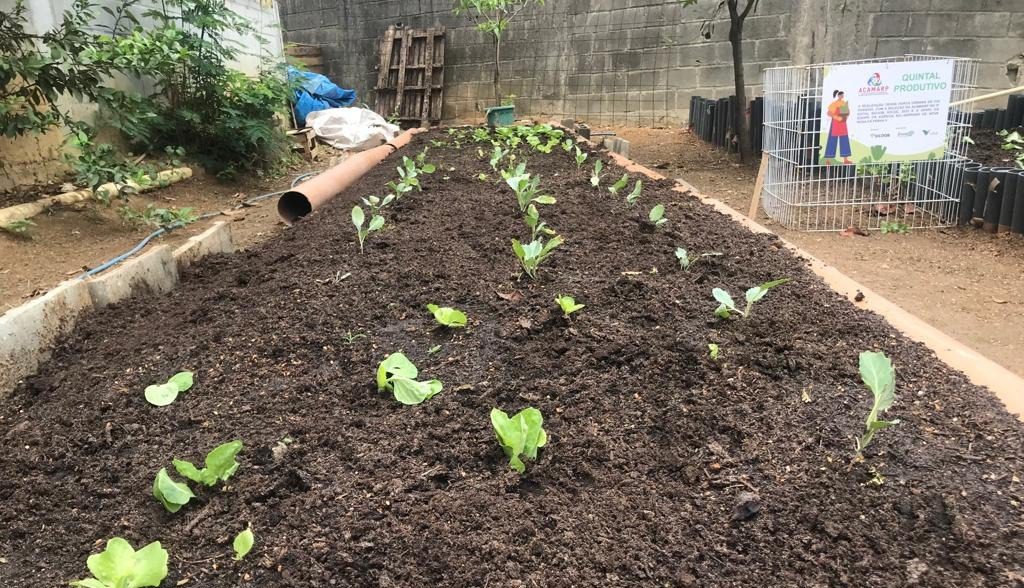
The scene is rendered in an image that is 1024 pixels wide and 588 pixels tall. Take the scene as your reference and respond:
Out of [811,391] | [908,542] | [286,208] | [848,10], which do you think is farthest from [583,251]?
[848,10]

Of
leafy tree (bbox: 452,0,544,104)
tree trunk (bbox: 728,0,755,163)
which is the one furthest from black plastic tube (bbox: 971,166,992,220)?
leafy tree (bbox: 452,0,544,104)

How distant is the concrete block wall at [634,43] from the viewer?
7.54 meters

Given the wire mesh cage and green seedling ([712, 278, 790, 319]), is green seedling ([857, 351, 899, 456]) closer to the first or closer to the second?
green seedling ([712, 278, 790, 319])

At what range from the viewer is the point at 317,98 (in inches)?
375

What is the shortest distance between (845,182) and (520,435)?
5029 millimetres

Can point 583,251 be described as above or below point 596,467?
above

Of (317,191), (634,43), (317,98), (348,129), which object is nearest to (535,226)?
(317,191)

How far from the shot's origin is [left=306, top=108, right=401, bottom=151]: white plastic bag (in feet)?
27.6

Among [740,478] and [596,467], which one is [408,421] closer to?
[596,467]

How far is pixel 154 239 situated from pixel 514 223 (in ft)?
8.21

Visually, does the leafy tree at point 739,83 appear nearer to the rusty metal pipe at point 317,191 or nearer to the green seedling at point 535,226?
the rusty metal pipe at point 317,191

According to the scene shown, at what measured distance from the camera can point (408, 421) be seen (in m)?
1.62

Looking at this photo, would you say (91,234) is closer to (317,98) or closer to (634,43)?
(317,98)

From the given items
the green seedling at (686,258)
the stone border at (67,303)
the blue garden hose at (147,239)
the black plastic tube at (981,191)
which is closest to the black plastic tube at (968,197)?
the black plastic tube at (981,191)
